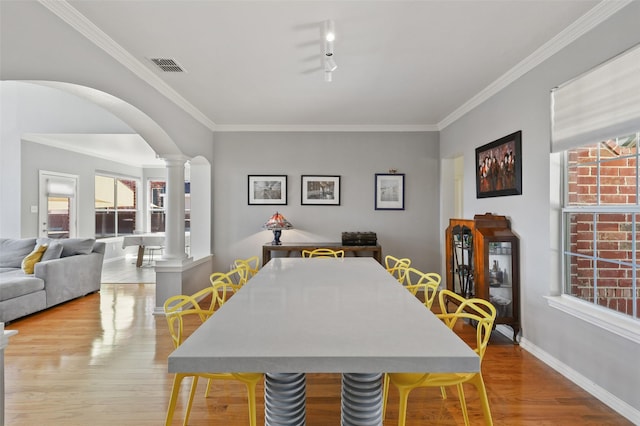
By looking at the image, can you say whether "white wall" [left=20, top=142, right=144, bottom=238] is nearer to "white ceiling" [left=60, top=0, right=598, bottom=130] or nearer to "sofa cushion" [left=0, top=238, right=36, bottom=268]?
"sofa cushion" [left=0, top=238, right=36, bottom=268]

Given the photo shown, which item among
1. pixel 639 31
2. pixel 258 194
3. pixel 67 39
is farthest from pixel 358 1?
pixel 258 194

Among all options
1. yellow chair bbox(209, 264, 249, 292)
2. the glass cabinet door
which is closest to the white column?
yellow chair bbox(209, 264, 249, 292)

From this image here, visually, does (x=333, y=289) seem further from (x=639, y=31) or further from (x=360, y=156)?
(x=360, y=156)

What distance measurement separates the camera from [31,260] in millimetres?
4324

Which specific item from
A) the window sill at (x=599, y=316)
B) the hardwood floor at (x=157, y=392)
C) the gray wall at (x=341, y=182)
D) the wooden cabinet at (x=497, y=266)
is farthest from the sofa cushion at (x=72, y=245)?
the window sill at (x=599, y=316)

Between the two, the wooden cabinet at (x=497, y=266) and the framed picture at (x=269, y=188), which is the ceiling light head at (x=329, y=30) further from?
the framed picture at (x=269, y=188)

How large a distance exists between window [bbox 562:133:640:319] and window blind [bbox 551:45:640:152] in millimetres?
169

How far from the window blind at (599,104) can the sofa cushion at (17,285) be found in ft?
18.9

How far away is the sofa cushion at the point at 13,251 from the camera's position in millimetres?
4641

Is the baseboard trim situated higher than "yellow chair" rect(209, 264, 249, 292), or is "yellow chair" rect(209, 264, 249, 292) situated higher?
"yellow chair" rect(209, 264, 249, 292)

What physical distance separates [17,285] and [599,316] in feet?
18.7

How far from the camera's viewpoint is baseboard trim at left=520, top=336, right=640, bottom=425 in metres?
2.03

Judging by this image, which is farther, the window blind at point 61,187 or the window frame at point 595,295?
the window blind at point 61,187

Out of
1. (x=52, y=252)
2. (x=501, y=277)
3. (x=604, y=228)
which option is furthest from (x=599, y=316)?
(x=52, y=252)
